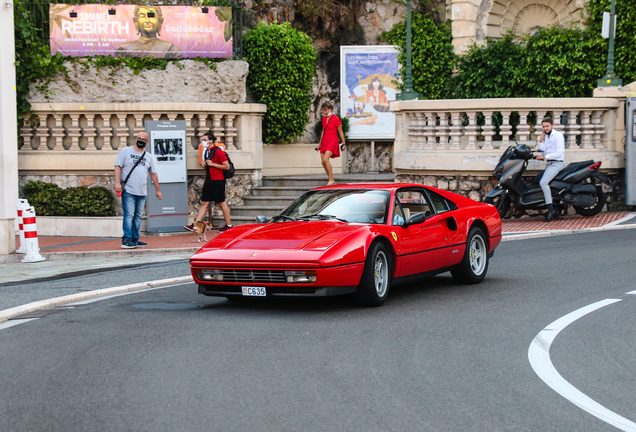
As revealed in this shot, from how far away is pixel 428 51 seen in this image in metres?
24.2

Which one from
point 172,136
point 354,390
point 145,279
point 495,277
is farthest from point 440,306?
point 172,136

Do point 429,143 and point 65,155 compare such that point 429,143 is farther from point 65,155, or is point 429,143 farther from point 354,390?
point 354,390

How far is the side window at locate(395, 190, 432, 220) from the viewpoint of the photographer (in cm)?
980

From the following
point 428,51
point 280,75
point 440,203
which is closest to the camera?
point 440,203

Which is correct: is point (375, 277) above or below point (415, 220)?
below

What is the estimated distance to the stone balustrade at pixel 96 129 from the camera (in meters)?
18.1

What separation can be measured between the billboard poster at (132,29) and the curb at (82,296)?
30.6 ft

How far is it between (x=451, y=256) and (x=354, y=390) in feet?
14.6

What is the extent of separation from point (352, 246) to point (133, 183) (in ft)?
23.8

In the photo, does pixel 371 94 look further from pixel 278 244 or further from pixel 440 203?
pixel 278 244

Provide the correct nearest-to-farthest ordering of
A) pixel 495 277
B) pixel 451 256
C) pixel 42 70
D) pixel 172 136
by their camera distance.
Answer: pixel 451 256 → pixel 495 277 → pixel 172 136 → pixel 42 70

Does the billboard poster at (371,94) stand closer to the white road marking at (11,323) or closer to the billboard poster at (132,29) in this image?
the billboard poster at (132,29)

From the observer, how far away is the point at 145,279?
35.6ft

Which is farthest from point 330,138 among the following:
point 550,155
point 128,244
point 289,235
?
point 289,235
